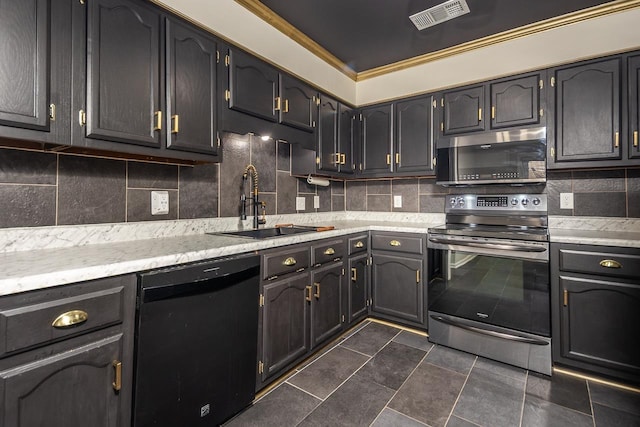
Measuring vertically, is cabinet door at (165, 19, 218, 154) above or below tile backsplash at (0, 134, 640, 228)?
above

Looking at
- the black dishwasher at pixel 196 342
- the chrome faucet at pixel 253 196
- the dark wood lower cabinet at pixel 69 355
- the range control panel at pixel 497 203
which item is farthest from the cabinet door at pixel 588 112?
the dark wood lower cabinet at pixel 69 355

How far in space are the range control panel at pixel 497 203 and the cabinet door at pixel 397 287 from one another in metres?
0.75

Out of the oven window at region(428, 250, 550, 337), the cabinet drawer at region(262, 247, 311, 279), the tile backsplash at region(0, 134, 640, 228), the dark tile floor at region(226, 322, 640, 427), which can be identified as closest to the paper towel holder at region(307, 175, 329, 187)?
the tile backsplash at region(0, 134, 640, 228)

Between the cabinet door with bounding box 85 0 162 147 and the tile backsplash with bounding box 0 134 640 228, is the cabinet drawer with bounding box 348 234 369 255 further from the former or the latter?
the cabinet door with bounding box 85 0 162 147

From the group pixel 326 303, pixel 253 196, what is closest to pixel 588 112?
pixel 326 303

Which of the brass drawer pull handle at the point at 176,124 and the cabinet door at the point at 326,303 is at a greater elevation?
the brass drawer pull handle at the point at 176,124

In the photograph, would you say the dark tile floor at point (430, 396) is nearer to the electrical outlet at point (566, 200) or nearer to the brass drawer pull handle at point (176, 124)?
the electrical outlet at point (566, 200)

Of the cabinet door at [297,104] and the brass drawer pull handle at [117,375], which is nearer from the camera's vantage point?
the brass drawer pull handle at [117,375]

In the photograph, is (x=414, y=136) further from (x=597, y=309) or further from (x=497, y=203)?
(x=597, y=309)

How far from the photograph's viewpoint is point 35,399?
970 mm

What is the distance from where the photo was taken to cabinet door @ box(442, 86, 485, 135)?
2596 mm

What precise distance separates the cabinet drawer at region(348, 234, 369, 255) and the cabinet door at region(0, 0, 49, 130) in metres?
2.02

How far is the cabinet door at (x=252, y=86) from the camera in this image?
1.95 meters

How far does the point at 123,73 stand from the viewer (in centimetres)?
145
